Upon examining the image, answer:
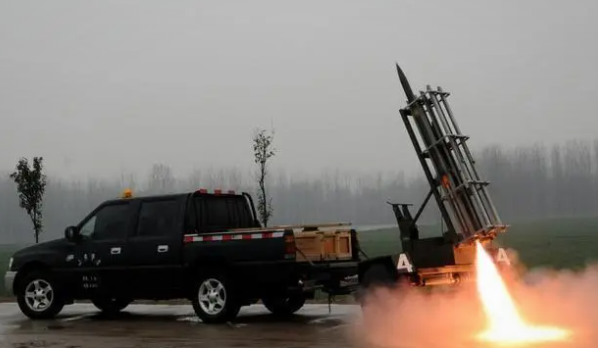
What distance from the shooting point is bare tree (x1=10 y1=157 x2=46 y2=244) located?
20719 millimetres

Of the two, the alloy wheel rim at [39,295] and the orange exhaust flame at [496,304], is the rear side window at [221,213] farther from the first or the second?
the orange exhaust flame at [496,304]

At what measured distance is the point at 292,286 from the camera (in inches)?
416

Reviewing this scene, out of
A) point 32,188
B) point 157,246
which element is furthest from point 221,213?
point 32,188

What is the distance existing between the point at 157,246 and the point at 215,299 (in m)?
1.37

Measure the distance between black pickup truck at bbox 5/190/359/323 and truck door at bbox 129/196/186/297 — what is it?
16mm

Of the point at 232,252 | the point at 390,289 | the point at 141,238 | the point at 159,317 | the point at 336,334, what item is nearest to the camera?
the point at 336,334

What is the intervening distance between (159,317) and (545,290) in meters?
6.49

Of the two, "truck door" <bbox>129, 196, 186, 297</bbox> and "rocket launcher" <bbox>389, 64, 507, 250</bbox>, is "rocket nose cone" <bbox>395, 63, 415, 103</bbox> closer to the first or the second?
"rocket launcher" <bbox>389, 64, 507, 250</bbox>

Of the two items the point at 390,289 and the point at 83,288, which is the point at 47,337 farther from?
the point at 390,289

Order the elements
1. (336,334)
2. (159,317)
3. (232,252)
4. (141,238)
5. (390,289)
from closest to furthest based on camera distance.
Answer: (336,334) → (390,289) → (232,252) → (141,238) → (159,317)

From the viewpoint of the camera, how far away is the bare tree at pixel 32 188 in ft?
68.0

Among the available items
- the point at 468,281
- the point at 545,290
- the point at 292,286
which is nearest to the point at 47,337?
the point at 292,286

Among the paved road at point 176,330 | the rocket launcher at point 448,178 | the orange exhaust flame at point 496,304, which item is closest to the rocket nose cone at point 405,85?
the rocket launcher at point 448,178

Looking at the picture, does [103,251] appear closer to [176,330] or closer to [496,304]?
[176,330]
